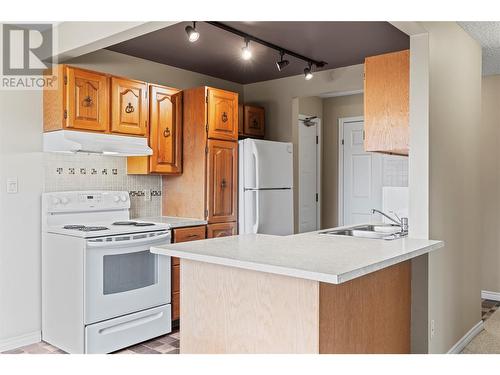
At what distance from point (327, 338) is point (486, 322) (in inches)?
107

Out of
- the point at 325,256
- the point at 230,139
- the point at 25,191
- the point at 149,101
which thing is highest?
the point at 149,101

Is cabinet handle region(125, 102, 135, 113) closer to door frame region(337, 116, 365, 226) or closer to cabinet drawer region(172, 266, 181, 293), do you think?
cabinet drawer region(172, 266, 181, 293)

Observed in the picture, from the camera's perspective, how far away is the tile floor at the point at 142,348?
3207 mm

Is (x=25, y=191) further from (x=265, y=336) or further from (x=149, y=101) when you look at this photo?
(x=265, y=336)

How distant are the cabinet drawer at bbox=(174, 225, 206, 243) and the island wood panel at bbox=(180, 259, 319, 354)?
1.34 meters

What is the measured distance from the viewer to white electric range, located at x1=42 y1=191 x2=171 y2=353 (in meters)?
3.11

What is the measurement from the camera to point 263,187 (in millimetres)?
4402

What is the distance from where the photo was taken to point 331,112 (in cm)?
623

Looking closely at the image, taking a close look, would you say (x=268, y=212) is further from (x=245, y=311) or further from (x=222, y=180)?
(x=245, y=311)

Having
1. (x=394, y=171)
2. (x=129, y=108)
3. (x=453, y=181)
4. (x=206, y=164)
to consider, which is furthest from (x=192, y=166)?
(x=394, y=171)

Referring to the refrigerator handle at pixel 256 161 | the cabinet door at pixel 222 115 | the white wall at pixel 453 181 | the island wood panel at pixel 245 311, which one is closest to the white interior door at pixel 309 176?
the refrigerator handle at pixel 256 161

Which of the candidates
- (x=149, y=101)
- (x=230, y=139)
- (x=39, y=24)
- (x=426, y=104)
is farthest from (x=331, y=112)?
(x=39, y=24)

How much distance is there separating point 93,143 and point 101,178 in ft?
1.71

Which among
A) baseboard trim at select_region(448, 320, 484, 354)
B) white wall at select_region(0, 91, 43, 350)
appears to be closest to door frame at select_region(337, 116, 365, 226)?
baseboard trim at select_region(448, 320, 484, 354)
